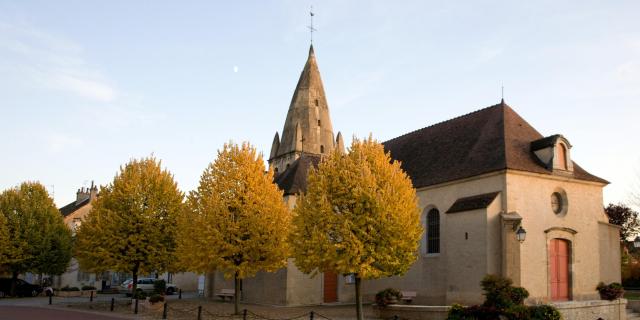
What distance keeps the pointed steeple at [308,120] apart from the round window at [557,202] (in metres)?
25.8

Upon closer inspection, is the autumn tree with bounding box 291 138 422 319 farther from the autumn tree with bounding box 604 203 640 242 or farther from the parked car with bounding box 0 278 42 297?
the autumn tree with bounding box 604 203 640 242

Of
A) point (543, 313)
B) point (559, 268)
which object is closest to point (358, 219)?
point (543, 313)

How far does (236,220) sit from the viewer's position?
72.2 feet

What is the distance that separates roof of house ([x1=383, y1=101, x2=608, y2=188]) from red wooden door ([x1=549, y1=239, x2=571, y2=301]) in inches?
126

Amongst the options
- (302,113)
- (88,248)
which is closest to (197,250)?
(88,248)

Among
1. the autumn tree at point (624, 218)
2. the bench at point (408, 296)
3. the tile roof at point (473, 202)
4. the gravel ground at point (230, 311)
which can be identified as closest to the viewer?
the gravel ground at point (230, 311)

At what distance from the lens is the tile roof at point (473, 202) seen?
2225 centimetres

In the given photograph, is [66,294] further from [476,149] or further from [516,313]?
[516,313]

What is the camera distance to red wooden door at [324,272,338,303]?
1117 inches

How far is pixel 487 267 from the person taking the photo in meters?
21.6

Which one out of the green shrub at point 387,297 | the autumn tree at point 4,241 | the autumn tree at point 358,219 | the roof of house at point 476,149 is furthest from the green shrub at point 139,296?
the roof of house at point 476,149

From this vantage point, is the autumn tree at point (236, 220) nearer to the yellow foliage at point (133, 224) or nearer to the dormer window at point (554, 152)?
the yellow foliage at point (133, 224)

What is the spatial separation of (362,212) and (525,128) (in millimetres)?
11955

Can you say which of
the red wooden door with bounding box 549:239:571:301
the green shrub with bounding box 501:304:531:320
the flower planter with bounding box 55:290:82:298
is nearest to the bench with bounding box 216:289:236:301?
the flower planter with bounding box 55:290:82:298
